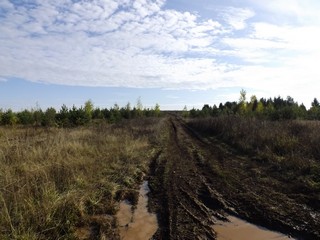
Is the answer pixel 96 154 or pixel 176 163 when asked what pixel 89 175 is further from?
pixel 176 163

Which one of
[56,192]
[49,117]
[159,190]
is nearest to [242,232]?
[159,190]

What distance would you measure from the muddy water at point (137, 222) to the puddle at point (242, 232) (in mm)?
1191

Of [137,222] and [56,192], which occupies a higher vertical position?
[56,192]

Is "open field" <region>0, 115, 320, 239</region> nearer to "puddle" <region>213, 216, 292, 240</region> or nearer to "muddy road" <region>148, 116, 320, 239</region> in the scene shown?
"muddy road" <region>148, 116, 320, 239</region>

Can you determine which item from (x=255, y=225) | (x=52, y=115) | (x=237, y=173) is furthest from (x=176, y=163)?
(x=52, y=115)

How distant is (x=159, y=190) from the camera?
8.76m

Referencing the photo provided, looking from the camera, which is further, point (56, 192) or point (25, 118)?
point (25, 118)

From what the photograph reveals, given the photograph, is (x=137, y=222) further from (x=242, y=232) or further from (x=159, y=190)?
(x=159, y=190)

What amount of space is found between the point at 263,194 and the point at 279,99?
102 meters

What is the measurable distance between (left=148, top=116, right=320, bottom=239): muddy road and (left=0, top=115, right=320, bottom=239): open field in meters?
0.02

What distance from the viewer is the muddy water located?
5.80 m

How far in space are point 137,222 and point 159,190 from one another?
91.5 inches

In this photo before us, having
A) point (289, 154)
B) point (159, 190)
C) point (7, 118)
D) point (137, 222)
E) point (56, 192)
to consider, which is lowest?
point (137, 222)

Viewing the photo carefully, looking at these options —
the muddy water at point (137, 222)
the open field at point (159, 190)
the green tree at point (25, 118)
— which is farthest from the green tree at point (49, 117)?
the muddy water at point (137, 222)
